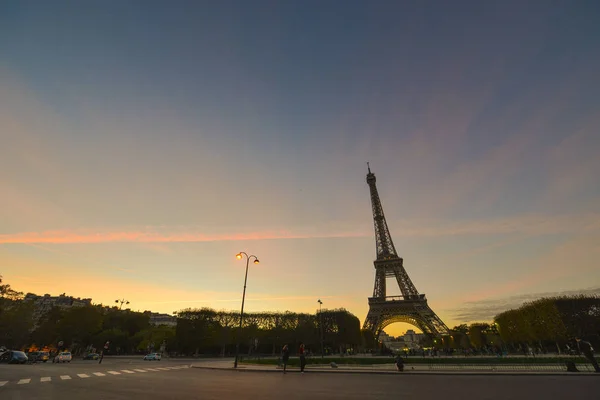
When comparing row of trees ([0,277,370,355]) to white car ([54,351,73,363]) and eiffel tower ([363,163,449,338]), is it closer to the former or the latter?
eiffel tower ([363,163,449,338])

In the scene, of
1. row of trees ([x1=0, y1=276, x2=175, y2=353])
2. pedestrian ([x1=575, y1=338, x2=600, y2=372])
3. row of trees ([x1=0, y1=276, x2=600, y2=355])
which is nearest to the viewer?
pedestrian ([x1=575, y1=338, x2=600, y2=372])

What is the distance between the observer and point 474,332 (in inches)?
3999

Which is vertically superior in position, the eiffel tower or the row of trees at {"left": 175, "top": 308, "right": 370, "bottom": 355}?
the eiffel tower

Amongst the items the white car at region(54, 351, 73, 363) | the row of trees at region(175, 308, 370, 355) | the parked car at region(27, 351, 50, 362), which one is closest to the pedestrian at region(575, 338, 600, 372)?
the row of trees at region(175, 308, 370, 355)

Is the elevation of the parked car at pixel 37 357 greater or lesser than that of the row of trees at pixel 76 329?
lesser

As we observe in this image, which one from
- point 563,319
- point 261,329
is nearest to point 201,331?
point 261,329

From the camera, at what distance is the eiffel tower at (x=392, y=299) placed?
69.0m

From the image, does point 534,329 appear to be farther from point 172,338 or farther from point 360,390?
point 172,338

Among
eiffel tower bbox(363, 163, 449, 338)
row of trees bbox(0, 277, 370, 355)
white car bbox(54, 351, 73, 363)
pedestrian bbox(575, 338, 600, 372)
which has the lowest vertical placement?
white car bbox(54, 351, 73, 363)

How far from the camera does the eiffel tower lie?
6900 cm

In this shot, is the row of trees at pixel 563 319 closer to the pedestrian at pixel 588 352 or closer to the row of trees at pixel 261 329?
the row of trees at pixel 261 329

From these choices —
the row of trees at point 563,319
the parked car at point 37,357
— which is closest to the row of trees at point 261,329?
the row of trees at point 563,319

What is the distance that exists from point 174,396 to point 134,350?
9497 cm

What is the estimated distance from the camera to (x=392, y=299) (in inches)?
2864
